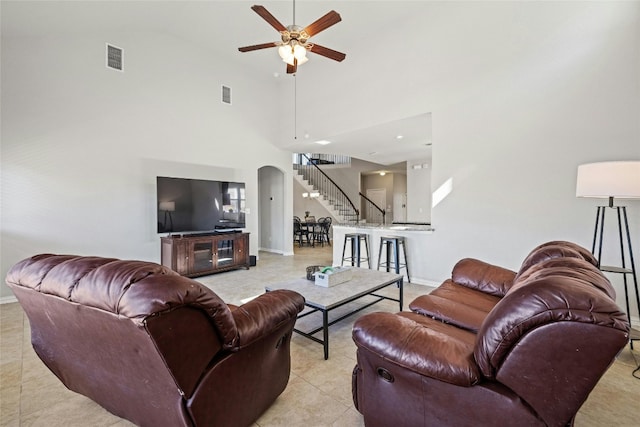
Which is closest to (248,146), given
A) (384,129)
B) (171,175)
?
(171,175)

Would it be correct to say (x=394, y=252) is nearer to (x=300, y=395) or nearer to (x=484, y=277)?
(x=484, y=277)

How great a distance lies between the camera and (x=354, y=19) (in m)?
5.00

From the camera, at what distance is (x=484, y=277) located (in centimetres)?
277

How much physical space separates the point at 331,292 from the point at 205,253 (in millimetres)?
3511

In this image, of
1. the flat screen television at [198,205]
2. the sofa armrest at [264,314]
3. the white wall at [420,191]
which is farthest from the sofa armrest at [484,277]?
the white wall at [420,191]

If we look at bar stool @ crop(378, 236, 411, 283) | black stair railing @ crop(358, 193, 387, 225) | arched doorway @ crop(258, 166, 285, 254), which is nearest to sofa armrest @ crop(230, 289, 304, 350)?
bar stool @ crop(378, 236, 411, 283)

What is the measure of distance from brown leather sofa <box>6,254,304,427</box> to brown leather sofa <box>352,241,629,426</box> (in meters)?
0.59

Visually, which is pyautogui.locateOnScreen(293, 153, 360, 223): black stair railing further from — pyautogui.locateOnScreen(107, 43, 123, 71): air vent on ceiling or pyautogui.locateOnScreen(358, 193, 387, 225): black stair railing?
pyautogui.locateOnScreen(107, 43, 123, 71): air vent on ceiling

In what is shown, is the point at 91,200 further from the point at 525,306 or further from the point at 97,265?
the point at 525,306

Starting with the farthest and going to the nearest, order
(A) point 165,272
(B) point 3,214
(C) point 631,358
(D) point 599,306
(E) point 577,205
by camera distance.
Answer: (B) point 3,214
(E) point 577,205
(C) point 631,358
(A) point 165,272
(D) point 599,306

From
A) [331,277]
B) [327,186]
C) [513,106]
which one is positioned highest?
[513,106]

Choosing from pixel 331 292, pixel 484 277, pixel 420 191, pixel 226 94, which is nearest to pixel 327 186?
pixel 420 191

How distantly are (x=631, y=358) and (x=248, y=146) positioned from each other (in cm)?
671

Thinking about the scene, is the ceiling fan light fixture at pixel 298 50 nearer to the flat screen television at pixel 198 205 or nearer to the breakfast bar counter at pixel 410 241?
the breakfast bar counter at pixel 410 241
